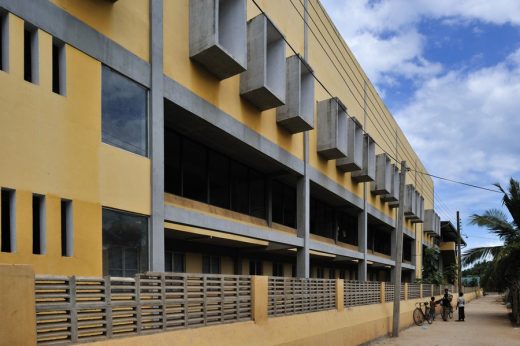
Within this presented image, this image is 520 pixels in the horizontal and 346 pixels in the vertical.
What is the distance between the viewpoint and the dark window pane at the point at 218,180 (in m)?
16.1

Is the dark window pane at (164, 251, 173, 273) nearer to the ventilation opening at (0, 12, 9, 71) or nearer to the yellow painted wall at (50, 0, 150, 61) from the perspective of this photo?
the yellow painted wall at (50, 0, 150, 61)

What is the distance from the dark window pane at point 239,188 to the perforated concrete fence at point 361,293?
453cm

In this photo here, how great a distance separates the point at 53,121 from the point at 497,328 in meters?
22.3

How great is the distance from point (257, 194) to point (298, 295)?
5724mm

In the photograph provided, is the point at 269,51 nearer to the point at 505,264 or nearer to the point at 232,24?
the point at 232,24

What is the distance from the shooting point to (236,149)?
1531cm

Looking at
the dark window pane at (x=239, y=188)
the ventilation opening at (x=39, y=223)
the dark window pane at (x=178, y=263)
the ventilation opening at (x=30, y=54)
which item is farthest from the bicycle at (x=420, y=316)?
the ventilation opening at (x=30, y=54)

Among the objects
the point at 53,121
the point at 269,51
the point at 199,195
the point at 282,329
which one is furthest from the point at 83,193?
the point at 269,51

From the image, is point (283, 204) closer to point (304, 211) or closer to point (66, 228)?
point (304, 211)

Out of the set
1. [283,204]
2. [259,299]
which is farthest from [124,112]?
[283,204]

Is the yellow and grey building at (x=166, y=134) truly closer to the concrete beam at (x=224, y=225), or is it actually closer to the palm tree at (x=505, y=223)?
the concrete beam at (x=224, y=225)

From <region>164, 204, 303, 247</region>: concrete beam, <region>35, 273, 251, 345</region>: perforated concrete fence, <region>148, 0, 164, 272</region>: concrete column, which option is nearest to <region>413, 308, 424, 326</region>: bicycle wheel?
<region>164, 204, 303, 247</region>: concrete beam

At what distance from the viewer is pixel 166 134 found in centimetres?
1348

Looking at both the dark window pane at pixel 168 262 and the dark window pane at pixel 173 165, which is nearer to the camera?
the dark window pane at pixel 173 165
